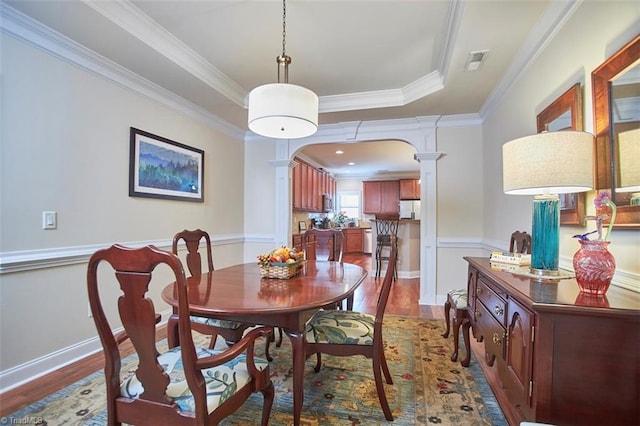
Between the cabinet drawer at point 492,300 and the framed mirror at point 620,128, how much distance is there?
0.58m

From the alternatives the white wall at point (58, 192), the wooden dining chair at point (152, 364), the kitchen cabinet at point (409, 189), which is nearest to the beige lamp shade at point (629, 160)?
the wooden dining chair at point (152, 364)

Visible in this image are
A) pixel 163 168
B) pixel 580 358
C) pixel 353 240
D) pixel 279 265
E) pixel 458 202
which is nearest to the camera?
pixel 580 358

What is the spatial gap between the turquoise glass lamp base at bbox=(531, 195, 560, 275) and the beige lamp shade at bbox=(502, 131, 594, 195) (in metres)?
0.10

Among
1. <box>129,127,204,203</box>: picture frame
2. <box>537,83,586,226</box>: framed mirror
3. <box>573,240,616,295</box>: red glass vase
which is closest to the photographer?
<box>573,240,616,295</box>: red glass vase

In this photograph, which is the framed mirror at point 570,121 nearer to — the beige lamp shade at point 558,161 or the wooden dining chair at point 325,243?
the beige lamp shade at point 558,161

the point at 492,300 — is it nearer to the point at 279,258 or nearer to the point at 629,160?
the point at 629,160

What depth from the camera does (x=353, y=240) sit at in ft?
29.5

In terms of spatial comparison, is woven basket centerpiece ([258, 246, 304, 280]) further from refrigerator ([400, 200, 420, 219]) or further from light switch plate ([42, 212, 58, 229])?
refrigerator ([400, 200, 420, 219])

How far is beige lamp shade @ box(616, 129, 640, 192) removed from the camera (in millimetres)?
1178

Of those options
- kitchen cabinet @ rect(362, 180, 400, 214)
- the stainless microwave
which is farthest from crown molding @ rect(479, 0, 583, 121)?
kitchen cabinet @ rect(362, 180, 400, 214)

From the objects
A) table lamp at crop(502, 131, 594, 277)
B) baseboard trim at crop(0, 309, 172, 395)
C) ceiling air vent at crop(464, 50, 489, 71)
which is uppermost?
ceiling air vent at crop(464, 50, 489, 71)

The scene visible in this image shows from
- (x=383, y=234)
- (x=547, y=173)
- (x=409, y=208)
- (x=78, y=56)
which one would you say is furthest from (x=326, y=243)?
(x=409, y=208)

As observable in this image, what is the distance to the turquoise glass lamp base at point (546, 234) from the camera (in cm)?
137

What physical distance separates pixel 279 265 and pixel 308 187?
15.4 ft
